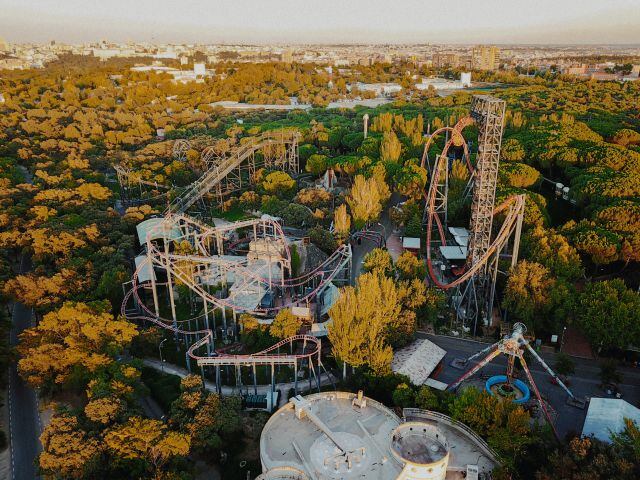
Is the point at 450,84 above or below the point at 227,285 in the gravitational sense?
above

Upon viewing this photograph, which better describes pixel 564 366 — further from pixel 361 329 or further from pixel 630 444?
pixel 361 329

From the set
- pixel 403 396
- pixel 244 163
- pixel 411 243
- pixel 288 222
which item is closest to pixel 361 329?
pixel 403 396

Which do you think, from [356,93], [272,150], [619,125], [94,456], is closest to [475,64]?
[356,93]

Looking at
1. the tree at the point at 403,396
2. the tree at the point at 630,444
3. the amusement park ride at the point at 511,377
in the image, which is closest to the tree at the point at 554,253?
the amusement park ride at the point at 511,377

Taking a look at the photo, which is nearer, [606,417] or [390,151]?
[606,417]

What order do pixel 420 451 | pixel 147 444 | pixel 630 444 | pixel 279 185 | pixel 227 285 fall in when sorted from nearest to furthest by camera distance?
1. pixel 630 444
2. pixel 420 451
3. pixel 147 444
4. pixel 227 285
5. pixel 279 185

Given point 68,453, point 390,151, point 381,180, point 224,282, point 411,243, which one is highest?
point 390,151

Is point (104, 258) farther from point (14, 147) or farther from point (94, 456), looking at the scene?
point (14, 147)

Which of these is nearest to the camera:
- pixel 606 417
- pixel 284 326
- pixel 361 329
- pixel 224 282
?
pixel 606 417

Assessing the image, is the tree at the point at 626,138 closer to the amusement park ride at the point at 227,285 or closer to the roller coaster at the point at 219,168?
the roller coaster at the point at 219,168
